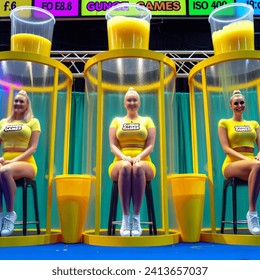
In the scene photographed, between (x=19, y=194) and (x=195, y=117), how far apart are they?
1.97 meters

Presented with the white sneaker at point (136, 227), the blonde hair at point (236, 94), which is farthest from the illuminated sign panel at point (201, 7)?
the white sneaker at point (136, 227)

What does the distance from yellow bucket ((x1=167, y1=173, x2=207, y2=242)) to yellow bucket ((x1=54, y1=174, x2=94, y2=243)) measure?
35.7 inches

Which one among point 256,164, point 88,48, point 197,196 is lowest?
point 197,196

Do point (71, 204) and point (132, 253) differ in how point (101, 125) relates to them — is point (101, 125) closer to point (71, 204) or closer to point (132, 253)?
point (71, 204)

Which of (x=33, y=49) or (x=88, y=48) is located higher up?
(x=88, y=48)

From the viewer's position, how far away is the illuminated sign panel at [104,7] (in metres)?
5.57

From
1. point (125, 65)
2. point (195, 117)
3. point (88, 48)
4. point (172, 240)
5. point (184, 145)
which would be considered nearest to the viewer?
point (172, 240)

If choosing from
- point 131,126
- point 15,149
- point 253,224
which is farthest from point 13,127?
point 253,224

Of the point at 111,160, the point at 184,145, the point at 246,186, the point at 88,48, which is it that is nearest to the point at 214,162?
the point at 246,186

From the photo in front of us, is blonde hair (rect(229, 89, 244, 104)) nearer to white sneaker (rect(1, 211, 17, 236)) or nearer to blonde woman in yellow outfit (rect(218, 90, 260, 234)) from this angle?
blonde woman in yellow outfit (rect(218, 90, 260, 234))

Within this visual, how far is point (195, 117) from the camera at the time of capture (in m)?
3.98

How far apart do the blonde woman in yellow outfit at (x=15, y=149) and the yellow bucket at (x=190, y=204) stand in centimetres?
137

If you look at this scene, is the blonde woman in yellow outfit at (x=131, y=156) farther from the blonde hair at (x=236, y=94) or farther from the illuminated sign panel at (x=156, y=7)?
the illuminated sign panel at (x=156, y=7)

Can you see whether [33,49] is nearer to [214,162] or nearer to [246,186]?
[214,162]
